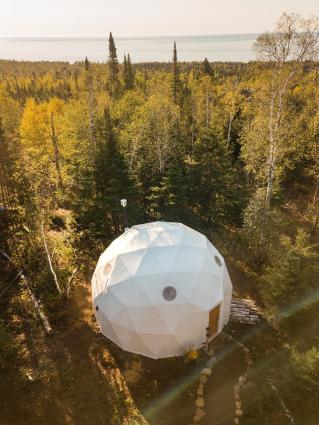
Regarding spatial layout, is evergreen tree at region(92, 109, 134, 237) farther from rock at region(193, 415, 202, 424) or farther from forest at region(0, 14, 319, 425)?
rock at region(193, 415, 202, 424)

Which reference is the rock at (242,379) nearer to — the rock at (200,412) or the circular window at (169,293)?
the rock at (200,412)

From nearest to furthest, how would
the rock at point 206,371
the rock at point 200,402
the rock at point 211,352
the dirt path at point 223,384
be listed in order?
the dirt path at point 223,384, the rock at point 200,402, the rock at point 206,371, the rock at point 211,352

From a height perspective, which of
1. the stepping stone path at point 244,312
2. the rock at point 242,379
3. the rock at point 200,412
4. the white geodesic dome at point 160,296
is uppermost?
the white geodesic dome at point 160,296

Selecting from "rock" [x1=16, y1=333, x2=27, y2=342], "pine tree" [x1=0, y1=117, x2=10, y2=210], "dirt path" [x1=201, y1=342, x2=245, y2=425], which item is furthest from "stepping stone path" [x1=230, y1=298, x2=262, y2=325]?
"pine tree" [x1=0, y1=117, x2=10, y2=210]

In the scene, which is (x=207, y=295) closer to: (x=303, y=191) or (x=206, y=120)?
(x=303, y=191)

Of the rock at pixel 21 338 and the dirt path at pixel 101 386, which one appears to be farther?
the rock at pixel 21 338

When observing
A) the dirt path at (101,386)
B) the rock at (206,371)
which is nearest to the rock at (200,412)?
the dirt path at (101,386)

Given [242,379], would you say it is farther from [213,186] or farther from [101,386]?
[213,186]

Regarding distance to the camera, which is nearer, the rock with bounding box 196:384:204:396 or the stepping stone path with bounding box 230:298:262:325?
the rock with bounding box 196:384:204:396
